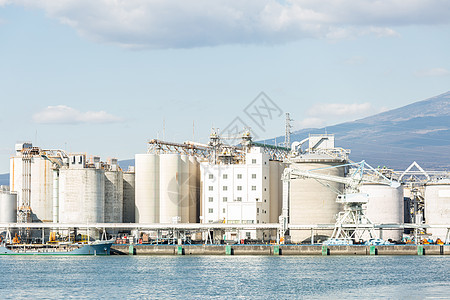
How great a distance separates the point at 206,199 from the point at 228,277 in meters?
47.8

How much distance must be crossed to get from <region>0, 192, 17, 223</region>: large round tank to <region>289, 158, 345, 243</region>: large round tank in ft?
138

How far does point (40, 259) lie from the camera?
340 ft

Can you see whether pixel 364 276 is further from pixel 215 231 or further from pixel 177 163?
pixel 177 163

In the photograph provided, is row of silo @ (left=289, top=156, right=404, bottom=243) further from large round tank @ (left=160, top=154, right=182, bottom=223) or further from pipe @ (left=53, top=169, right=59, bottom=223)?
pipe @ (left=53, top=169, right=59, bottom=223)

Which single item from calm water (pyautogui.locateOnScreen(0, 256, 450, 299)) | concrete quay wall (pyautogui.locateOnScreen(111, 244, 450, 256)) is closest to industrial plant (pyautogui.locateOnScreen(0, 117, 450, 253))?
concrete quay wall (pyautogui.locateOnScreen(111, 244, 450, 256))

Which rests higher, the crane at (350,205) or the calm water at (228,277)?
the crane at (350,205)

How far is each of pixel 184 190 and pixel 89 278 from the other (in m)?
50.0

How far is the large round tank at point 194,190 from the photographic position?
420 feet

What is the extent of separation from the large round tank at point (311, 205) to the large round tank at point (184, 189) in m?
18.1

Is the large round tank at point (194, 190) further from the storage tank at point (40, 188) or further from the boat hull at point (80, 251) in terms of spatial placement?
the boat hull at point (80, 251)

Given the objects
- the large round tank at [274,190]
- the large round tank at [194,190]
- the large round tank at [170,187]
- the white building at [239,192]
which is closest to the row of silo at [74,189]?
the large round tank at [170,187]

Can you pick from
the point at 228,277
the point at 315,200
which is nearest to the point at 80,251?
the point at 315,200

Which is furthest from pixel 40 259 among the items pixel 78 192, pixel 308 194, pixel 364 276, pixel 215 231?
pixel 364 276

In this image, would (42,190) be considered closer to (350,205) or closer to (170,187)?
(170,187)
